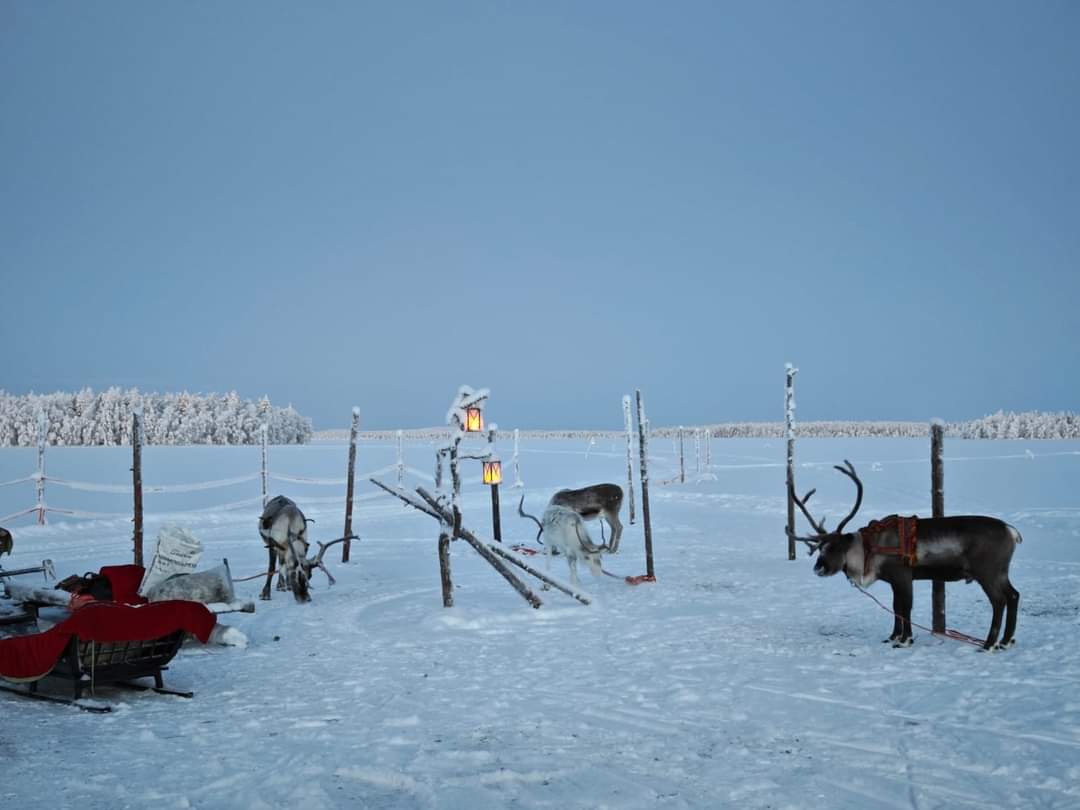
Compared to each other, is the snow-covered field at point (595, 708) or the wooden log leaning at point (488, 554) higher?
the wooden log leaning at point (488, 554)

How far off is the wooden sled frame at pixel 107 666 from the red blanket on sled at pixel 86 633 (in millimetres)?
97

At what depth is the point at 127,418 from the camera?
62781 mm

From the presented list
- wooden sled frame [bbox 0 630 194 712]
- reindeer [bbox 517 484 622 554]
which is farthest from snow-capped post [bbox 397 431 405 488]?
wooden sled frame [bbox 0 630 194 712]

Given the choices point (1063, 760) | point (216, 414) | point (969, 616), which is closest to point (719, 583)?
point (969, 616)

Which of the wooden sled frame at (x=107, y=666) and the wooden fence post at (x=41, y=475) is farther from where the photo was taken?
the wooden fence post at (x=41, y=475)

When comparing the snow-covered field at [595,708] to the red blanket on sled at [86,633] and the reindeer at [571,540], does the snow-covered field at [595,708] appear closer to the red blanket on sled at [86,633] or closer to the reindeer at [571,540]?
the red blanket on sled at [86,633]

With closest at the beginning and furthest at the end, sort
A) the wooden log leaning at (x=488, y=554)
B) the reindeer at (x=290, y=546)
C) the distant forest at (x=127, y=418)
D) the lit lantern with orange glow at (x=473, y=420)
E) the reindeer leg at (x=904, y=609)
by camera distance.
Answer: the reindeer leg at (x=904, y=609), the wooden log leaning at (x=488, y=554), the lit lantern with orange glow at (x=473, y=420), the reindeer at (x=290, y=546), the distant forest at (x=127, y=418)

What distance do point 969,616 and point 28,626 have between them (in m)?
10.8

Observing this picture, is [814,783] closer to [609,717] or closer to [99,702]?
[609,717]

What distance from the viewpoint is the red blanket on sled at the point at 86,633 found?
6.29 m

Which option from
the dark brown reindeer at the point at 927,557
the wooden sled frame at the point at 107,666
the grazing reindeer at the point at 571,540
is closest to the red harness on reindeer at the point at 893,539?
the dark brown reindeer at the point at 927,557

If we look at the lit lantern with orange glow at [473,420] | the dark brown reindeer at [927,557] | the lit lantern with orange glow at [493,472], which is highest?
the lit lantern with orange glow at [473,420]

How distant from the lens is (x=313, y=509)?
25500mm

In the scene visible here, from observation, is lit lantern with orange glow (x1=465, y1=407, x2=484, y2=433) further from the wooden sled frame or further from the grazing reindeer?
the wooden sled frame
